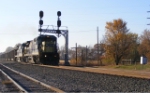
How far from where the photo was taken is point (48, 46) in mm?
41219

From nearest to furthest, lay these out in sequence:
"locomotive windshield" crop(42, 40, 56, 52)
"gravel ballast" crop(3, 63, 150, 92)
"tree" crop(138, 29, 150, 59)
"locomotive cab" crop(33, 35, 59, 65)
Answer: "gravel ballast" crop(3, 63, 150, 92), "locomotive cab" crop(33, 35, 59, 65), "locomotive windshield" crop(42, 40, 56, 52), "tree" crop(138, 29, 150, 59)

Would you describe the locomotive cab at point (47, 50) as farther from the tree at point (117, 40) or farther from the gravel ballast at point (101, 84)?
the tree at point (117, 40)

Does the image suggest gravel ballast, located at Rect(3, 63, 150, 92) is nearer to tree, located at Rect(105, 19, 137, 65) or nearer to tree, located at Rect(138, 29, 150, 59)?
tree, located at Rect(105, 19, 137, 65)

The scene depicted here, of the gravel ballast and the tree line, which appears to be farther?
the tree line

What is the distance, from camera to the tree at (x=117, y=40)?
253 feet

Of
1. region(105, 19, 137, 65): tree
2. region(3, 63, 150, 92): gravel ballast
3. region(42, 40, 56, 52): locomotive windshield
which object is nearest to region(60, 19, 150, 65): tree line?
region(105, 19, 137, 65): tree

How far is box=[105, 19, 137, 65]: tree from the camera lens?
253 feet

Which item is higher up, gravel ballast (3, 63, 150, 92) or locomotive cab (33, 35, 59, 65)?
locomotive cab (33, 35, 59, 65)

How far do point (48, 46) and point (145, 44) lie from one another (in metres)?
56.3

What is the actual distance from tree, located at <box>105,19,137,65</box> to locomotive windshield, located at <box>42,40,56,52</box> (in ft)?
122

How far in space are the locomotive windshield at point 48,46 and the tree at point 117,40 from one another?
3709 cm

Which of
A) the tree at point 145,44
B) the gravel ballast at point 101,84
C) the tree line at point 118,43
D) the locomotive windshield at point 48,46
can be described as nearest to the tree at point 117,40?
the tree line at point 118,43

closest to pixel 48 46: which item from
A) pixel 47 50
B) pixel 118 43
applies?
pixel 47 50

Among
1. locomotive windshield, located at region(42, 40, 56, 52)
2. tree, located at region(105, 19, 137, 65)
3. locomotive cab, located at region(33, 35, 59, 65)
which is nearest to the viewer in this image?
locomotive cab, located at region(33, 35, 59, 65)
